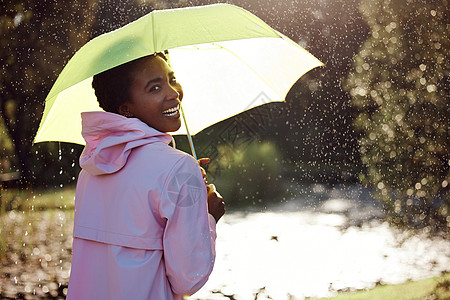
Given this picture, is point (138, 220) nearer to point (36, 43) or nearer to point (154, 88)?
point (154, 88)

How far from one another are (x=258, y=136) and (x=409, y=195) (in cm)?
1121

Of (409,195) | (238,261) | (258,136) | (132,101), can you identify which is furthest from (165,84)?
(258,136)

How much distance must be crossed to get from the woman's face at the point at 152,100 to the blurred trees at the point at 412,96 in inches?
273

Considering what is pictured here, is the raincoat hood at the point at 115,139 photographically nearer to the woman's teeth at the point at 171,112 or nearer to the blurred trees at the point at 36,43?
the woman's teeth at the point at 171,112

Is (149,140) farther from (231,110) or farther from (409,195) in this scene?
(409,195)

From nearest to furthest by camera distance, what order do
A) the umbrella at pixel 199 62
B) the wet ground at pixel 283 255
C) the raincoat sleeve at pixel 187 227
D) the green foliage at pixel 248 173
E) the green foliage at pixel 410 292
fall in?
the raincoat sleeve at pixel 187 227 → the umbrella at pixel 199 62 → the green foliage at pixel 410 292 → the wet ground at pixel 283 255 → the green foliage at pixel 248 173

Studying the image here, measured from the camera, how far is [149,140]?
2.01m

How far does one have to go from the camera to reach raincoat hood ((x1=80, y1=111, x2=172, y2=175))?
200cm

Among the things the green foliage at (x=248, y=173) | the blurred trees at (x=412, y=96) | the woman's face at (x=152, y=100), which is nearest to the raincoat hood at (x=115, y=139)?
the woman's face at (x=152, y=100)

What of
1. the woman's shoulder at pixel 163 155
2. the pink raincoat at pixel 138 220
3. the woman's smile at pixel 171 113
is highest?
the woman's smile at pixel 171 113

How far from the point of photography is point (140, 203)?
6.37ft

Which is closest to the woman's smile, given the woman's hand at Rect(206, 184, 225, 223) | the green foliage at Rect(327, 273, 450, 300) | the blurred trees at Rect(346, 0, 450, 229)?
the woman's hand at Rect(206, 184, 225, 223)

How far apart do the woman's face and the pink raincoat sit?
0.38 feet

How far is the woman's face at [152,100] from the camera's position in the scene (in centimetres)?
215
